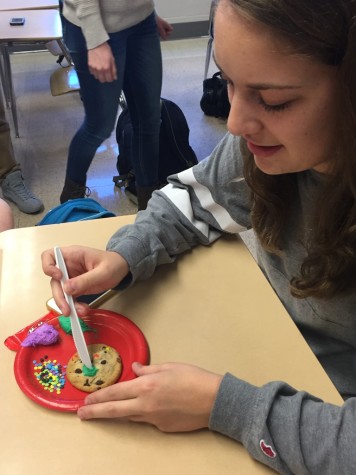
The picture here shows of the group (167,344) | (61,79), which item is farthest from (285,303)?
(61,79)

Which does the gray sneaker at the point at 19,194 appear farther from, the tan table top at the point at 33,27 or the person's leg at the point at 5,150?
the tan table top at the point at 33,27

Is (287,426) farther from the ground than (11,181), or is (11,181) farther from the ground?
(287,426)

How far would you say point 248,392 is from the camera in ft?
2.04

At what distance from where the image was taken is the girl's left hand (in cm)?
62

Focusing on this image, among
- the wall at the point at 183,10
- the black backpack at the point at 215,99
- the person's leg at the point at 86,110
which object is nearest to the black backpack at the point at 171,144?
the person's leg at the point at 86,110

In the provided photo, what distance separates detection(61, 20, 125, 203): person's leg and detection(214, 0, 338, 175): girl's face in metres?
1.22

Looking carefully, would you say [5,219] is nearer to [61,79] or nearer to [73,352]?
[73,352]

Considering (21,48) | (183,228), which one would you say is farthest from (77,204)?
(21,48)

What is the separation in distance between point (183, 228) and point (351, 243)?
0.32 meters

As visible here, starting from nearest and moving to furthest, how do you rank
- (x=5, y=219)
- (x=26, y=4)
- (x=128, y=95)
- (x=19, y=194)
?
(x=5, y=219) < (x=128, y=95) < (x=19, y=194) < (x=26, y=4)

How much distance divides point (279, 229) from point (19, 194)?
176cm

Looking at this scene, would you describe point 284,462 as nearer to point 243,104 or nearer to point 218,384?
point 218,384

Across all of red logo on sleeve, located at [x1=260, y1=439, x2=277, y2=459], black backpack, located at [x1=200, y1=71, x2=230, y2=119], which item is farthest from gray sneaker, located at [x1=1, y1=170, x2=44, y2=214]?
red logo on sleeve, located at [x1=260, y1=439, x2=277, y2=459]

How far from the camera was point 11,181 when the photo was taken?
2.33m
